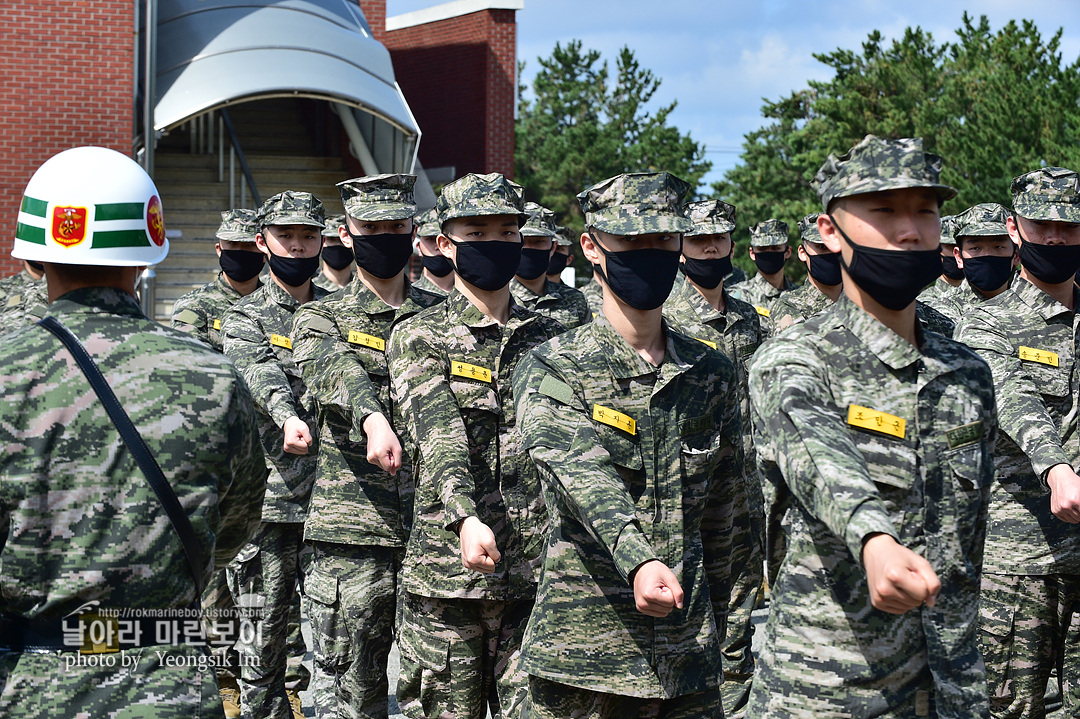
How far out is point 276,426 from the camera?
679 centimetres

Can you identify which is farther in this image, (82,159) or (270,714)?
(270,714)

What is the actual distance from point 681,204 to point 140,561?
2255 millimetres

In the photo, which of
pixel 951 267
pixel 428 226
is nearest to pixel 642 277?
pixel 428 226

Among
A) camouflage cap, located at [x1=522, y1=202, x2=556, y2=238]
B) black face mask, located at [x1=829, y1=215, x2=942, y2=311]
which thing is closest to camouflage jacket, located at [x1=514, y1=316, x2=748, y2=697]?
black face mask, located at [x1=829, y1=215, x2=942, y2=311]

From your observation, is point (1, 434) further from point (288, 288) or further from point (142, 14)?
point (142, 14)

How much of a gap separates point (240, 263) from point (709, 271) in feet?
10.4

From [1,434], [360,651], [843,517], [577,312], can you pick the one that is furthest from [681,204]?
[577,312]

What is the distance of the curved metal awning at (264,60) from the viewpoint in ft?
70.1

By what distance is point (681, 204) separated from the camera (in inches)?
170

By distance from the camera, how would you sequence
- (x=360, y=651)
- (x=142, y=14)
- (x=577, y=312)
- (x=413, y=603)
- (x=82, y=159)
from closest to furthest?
(x=82, y=159)
(x=413, y=603)
(x=360, y=651)
(x=577, y=312)
(x=142, y=14)

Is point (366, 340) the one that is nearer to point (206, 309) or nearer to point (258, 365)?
point (258, 365)

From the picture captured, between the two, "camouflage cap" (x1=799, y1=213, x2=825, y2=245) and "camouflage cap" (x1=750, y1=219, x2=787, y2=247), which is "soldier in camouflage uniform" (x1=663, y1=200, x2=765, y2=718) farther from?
"camouflage cap" (x1=750, y1=219, x2=787, y2=247)

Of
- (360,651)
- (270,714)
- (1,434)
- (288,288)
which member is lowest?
(270,714)

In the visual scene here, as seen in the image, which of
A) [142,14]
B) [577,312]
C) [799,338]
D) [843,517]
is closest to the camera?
[843,517]
